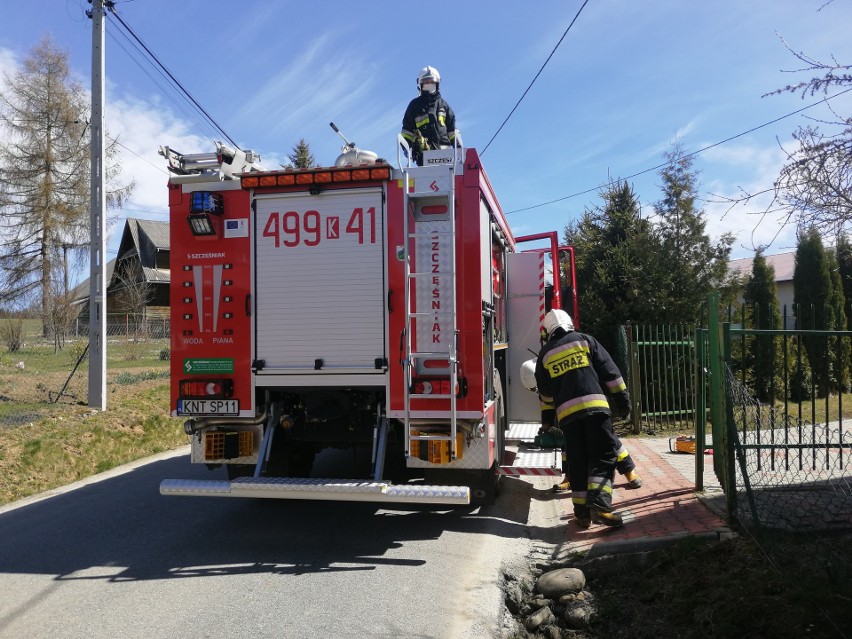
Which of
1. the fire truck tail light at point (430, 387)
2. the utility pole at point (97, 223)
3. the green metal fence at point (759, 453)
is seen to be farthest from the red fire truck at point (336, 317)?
the utility pole at point (97, 223)

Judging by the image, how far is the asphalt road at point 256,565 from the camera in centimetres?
365

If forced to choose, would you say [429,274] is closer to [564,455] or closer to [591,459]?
[591,459]

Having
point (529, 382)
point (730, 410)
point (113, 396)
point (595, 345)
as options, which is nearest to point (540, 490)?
point (529, 382)

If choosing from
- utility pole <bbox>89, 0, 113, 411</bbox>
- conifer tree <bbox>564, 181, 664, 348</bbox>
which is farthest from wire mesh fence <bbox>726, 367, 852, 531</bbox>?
utility pole <bbox>89, 0, 113, 411</bbox>

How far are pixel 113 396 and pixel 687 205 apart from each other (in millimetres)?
11220

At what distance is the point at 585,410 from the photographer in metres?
5.05

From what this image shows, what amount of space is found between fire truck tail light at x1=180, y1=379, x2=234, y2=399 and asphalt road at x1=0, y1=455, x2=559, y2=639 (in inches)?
46.2

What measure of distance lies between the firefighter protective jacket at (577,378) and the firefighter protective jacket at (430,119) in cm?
289

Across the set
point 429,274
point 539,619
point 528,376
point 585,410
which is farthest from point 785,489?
point 429,274

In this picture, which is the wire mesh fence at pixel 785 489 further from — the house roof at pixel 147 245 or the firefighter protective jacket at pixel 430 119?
the house roof at pixel 147 245

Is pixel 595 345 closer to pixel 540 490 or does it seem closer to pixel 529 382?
pixel 529 382

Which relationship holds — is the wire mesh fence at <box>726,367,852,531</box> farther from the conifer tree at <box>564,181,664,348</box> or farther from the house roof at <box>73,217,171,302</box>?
the house roof at <box>73,217,171,302</box>

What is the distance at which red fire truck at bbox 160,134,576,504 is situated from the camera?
493 cm

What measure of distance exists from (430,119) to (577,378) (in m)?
3.51
